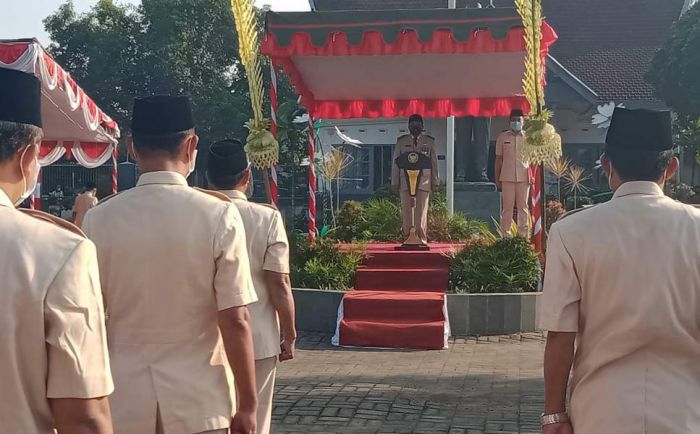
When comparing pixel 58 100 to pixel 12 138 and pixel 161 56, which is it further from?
pixel 161 56

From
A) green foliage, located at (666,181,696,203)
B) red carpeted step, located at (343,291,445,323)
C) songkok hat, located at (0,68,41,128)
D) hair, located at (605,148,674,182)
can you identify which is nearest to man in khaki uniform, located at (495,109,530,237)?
red carpeted step, located at (343,291,445,323)

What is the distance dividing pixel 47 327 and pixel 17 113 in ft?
1.76

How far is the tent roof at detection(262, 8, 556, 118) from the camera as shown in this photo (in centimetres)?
988

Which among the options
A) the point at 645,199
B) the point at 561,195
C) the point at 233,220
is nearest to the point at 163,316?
the point at 233,220

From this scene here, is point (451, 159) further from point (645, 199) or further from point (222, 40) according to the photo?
point (222, 40)

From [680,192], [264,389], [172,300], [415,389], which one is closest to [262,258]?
[264,389]

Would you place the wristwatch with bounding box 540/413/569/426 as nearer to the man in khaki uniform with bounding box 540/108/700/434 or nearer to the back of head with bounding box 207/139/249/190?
the man in khaki uniform with bounding box 540/108/700/434

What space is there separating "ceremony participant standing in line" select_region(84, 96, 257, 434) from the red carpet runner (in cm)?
625

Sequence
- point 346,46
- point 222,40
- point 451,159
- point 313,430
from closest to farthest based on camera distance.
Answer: point 313,430, point 346,46, point 451,159, point 222,40

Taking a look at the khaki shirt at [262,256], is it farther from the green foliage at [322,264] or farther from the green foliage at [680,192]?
the green foliage at [680,192]

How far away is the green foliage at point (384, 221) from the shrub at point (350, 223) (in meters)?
0.11

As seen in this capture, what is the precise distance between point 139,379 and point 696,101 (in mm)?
22023

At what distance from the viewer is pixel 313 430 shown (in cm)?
566

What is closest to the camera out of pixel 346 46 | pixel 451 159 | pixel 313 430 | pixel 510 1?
pixel 313 430
